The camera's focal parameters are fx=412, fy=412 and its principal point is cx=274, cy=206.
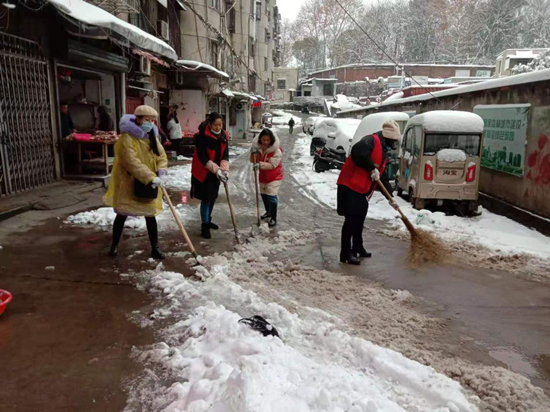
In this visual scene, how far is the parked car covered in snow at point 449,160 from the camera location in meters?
8.25

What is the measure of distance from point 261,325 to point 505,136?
25.7 feet

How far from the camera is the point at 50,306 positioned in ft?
12.4

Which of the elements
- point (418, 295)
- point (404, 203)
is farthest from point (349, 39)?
point (418, 295)

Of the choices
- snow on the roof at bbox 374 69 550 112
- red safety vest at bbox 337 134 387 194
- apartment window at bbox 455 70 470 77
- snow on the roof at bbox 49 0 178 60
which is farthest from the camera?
apartment window at bbox 455 70 470 77

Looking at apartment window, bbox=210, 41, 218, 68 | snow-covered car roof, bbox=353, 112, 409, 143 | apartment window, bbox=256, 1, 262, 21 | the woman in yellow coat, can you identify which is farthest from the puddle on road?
apartment window, bbox=256, 1, 262, 21

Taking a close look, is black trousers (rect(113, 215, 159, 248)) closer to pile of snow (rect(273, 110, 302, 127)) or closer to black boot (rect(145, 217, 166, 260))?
black boot (rect(145, 217, 166, 260))

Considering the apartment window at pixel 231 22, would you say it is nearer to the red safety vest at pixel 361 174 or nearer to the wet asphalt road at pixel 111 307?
the wet asphalt road at pixel 111 307

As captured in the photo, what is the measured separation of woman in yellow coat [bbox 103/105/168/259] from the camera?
4.73 metres

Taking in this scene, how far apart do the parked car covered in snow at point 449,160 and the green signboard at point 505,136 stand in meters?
0.78

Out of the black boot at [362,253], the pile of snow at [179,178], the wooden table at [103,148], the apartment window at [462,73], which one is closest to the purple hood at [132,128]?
the black boot at [362,253]

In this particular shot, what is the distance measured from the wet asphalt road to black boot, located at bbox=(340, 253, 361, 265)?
0.35 feet

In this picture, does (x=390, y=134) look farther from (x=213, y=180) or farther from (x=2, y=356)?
(x=2, y=356)

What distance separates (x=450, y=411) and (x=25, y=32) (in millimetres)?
8907

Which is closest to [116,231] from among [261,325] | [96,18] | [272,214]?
[261,325]
